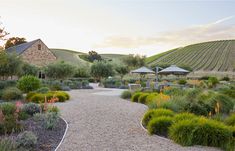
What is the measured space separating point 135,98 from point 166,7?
233 inches

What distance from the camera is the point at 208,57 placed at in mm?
64062

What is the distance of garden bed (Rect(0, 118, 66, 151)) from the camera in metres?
5.37

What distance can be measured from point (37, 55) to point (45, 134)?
31.9 metres

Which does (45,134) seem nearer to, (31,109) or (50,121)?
(50,121)

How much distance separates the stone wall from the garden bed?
29.5 meters

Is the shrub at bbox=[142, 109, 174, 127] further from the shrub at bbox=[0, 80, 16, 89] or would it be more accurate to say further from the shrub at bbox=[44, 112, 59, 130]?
the shrub at bbox=[0, 80, 16, 89]

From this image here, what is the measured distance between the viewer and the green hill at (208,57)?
56138 mm

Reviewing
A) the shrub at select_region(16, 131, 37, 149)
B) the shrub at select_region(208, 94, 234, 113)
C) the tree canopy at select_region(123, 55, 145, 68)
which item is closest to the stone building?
the tree canopy at select_region(123, 55, 145, 68)

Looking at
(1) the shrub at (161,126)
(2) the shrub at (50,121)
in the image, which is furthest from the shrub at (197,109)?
(2) the shrub at (50,121)

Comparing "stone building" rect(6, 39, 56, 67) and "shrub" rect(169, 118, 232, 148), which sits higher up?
"stone building" rect(6, 39, 56, 67)

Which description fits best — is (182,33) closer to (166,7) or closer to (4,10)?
(166,7)

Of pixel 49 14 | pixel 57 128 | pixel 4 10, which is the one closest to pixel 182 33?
pixel 49 14

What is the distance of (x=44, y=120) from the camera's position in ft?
23.8

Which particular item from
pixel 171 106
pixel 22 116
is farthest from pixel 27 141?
pixel 171 106
